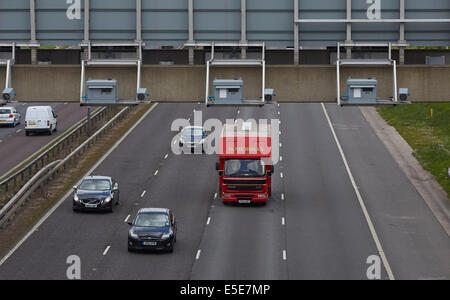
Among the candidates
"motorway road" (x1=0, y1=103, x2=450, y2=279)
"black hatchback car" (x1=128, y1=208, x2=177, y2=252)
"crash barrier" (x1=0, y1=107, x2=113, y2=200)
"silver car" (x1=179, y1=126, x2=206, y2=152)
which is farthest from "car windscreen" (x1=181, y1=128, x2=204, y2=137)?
"black hatchback car" (x1=128, y1=208, x2=177, y2=252)

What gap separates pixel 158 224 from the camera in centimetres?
4419

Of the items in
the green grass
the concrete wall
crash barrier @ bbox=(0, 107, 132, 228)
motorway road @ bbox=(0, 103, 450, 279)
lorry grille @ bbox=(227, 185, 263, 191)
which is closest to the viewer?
motorway road @ bbox=(0, 103, 450, 279)

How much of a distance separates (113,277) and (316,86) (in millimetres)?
12024

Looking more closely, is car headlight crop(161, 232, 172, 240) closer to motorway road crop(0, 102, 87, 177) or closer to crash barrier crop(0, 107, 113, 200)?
crash barrier crop(0, 107, 113, 200)

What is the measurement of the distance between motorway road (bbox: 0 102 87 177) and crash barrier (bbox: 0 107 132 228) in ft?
11.6

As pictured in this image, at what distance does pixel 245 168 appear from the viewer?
179 ft

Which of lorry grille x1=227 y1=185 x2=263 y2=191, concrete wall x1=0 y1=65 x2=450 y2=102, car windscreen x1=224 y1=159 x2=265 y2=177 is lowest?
lorry grille x1=227 y1=185 x2=263 y2=191

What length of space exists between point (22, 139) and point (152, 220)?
37.0m

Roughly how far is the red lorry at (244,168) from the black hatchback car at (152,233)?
9862 millimetres

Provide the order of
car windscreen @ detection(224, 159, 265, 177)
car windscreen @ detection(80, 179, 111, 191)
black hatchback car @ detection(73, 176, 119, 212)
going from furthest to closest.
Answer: car windscreen @ detection(224, 159, 265, 177) → car windscreen @ detection(80, 179, 111, 191) → black hatchback car @ detection(73, 176, 119, 212)

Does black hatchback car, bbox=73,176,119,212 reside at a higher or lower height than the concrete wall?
lower

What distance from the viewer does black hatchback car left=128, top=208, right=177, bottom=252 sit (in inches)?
1697

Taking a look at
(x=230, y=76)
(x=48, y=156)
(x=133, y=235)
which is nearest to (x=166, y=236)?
(x=133, y=235)

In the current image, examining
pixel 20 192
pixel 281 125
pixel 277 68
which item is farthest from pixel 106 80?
pixel 281 125
